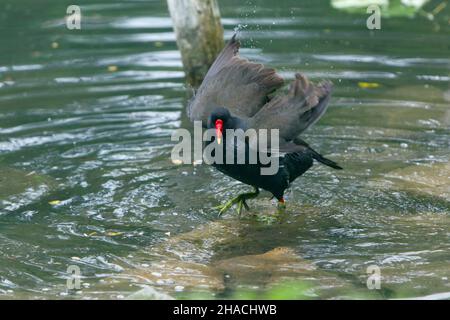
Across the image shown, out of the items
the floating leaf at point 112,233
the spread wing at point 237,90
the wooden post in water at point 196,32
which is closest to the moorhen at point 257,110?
the spread wing at point 237,90

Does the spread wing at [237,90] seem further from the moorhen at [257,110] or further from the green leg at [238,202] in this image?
the green leg at [238,202]

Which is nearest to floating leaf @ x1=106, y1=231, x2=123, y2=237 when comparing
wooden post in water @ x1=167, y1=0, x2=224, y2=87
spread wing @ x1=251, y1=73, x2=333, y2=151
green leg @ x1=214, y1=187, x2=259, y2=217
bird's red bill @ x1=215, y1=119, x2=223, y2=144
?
green leg @ x1=214, y1=187, x2=259, y2=217

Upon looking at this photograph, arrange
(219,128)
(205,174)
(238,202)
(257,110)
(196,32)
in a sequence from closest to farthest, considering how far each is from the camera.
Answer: (219,128) → (257,110) → (238,202) → (205,174) → (196,32)

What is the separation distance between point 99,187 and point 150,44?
466 cm

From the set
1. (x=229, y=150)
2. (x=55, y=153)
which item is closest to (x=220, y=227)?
(x=229, y=150)

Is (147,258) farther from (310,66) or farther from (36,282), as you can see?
(310,66)

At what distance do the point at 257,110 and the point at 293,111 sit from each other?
0.45m

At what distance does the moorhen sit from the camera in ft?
22.0

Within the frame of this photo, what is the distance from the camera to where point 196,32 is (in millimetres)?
9641

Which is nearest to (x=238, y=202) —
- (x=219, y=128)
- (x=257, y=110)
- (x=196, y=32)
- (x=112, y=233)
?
(x=257, y=110)

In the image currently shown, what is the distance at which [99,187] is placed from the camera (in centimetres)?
762

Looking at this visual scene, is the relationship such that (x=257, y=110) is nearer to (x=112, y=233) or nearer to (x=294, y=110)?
(x=294, y=110)

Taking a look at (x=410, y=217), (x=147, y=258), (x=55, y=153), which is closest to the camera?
(x=147, y=258)

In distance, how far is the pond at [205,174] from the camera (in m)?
6.01
